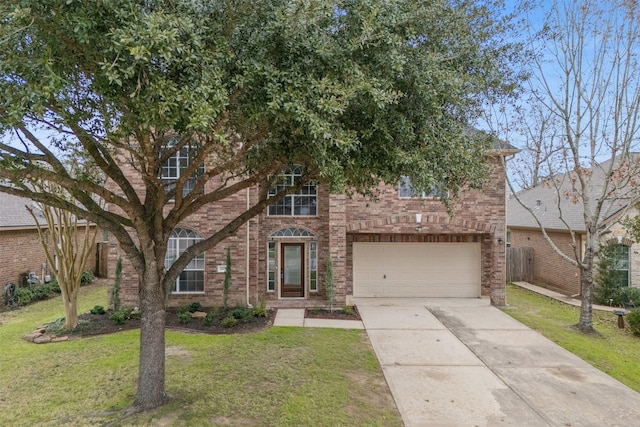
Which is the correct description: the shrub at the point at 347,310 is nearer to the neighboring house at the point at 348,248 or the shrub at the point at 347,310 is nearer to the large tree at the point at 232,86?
the neighboring house at the point at 348,248

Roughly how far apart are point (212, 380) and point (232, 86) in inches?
192

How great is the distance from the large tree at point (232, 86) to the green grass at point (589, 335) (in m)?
5.09

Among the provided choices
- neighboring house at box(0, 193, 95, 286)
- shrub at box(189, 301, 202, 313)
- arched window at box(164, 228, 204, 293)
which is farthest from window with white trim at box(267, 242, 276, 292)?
neighboring house at box(0, 193, 95, 286)

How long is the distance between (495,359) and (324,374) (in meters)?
3.65

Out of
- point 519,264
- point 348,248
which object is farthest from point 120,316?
point 519,264

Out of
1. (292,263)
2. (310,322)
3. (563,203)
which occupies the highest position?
(563,203)

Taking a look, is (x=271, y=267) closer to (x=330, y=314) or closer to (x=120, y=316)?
(x=330, y=314)

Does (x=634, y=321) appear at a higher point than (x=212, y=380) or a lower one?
higher

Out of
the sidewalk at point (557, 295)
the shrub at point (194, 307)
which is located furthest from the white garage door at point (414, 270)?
the shrub at point (194, 307)

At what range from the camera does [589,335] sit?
961cm

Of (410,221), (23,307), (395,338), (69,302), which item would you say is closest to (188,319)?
(69,302)

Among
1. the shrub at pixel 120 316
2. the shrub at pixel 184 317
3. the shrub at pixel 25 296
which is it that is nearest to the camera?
the shrub at pixel 120 316

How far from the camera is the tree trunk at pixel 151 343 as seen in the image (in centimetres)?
547

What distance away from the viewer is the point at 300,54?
4355 millimetres
